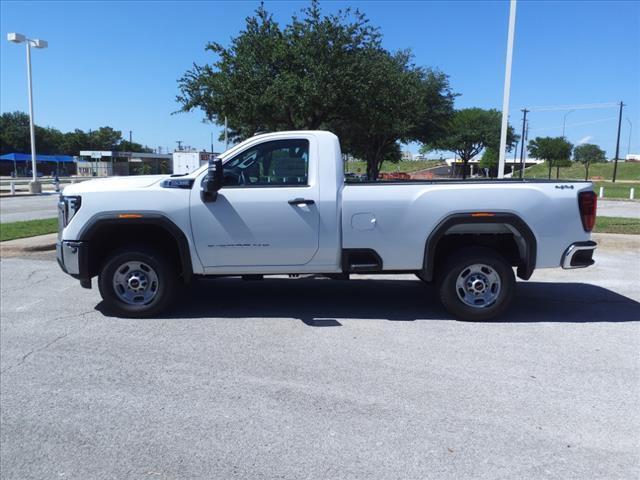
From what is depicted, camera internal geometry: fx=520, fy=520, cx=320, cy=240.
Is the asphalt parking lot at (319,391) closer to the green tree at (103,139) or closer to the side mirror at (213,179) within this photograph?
the side mirror at (213,179)

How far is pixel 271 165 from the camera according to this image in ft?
19.5

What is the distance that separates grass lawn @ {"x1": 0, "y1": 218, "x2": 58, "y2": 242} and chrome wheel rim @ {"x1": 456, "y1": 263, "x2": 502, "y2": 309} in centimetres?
1016

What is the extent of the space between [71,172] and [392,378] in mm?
98259

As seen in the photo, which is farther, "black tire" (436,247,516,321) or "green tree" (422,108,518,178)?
"green tree" (422,108,518,178)

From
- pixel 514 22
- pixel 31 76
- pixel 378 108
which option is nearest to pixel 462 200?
pixel 514 22

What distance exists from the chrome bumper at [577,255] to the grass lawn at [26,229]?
36.7 feet

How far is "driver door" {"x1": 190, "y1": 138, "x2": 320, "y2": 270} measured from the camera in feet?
18.9

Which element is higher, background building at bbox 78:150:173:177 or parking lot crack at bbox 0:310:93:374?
background building at bbox 78:150:173:177

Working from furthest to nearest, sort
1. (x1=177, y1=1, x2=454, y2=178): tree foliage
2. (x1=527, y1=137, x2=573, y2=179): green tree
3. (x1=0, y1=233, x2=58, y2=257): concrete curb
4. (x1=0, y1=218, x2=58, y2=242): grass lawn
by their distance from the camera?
(x1=527, y1=137, x2=573, y2=179): green tree
(x1=177, y1=1, x2=454, y2=178): tree foliage
(x1=0, y1=218, x2=58, y2=242): grass lawn
(x1=0, y1=233, x2=58, y2=257): concrete curb

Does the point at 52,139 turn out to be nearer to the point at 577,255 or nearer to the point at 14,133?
the point at 14,133

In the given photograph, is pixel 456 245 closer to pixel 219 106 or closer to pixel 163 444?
pixel 163 444

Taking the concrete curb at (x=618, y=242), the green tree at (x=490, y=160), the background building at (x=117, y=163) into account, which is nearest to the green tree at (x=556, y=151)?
the green tree at (x=490, y=160)

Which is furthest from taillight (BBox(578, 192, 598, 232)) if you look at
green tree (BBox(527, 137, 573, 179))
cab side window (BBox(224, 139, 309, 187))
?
green tree (BBox(527, 137, 573, 179))

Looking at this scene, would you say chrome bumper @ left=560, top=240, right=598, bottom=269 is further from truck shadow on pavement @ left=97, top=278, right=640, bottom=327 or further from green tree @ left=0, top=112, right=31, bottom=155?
green tree @ left=0, top=112, right=31, bottom=155
